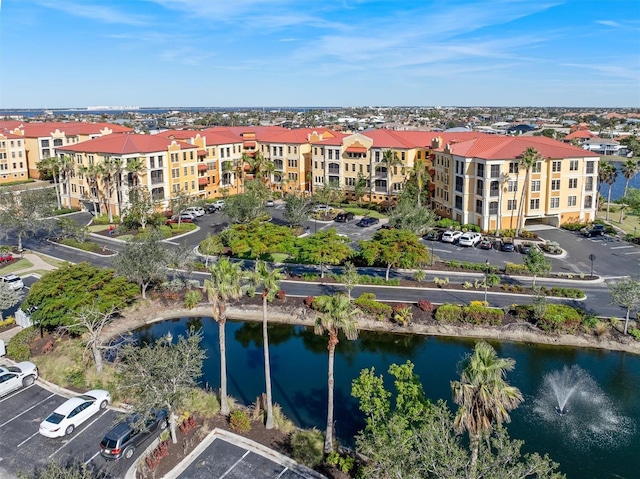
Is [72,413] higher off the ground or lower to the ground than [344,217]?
lower

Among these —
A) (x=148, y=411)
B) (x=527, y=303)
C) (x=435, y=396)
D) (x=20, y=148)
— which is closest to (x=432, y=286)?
(x=527, y=303)

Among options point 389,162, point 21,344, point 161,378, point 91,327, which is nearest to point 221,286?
point 161,378

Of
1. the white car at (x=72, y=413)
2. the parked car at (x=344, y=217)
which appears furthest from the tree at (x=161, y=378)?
the parked car at (x=344, y=217)

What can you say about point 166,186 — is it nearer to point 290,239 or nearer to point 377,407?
point 290,239

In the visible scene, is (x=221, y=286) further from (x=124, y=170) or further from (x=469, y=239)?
(x=124, y=170)

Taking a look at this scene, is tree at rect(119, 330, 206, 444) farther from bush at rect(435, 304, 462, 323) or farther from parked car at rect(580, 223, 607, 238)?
parked car at rect(580, 223, 607, 238)
